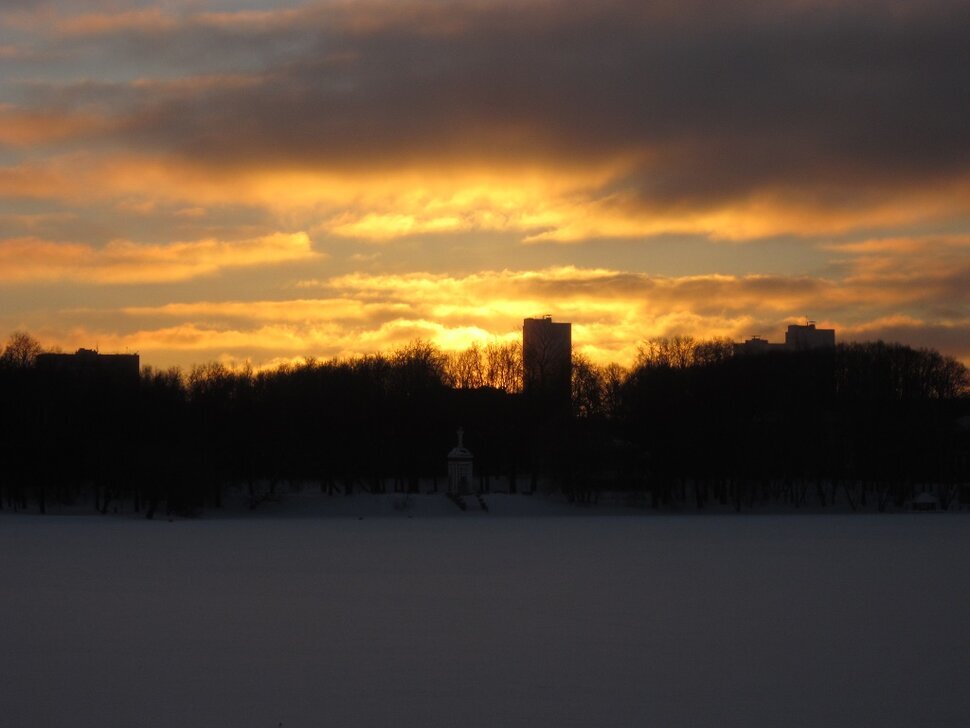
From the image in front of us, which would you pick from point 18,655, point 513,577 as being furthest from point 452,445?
point 18,655

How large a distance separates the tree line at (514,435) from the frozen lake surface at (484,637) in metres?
38.1

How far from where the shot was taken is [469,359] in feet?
396

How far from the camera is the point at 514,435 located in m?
97.3

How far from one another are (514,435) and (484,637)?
238 feet

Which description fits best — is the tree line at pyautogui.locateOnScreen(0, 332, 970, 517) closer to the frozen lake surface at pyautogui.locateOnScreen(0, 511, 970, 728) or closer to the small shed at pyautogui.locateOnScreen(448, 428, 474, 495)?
the small shed at pyautogui.locateOnScreen(448, 428, 474, 495)

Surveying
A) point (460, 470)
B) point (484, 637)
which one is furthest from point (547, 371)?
point (484, 637)

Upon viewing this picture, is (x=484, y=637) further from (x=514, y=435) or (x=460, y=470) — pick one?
(x=514, y=435)

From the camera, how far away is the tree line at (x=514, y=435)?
8519 cm

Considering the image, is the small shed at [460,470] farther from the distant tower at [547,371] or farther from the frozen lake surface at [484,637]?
the frozen lake surface at [484,637]

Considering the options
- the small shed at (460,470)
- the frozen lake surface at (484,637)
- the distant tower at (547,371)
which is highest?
the distant tower at (547,371)

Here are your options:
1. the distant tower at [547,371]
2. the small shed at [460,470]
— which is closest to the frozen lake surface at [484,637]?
the small shed at [460,470]

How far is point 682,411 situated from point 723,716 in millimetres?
73889

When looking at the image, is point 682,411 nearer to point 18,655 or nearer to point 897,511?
point 897,511

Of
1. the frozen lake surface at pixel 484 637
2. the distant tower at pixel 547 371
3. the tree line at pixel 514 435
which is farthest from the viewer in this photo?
the distant tower at pixel 547 371
